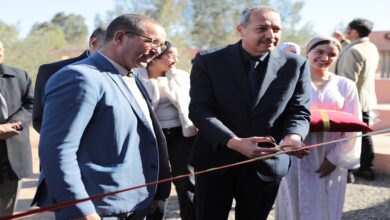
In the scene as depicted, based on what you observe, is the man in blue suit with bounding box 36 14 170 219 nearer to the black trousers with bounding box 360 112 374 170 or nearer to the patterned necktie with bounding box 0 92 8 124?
the patterned necktie with bounding box 0 92 8 124

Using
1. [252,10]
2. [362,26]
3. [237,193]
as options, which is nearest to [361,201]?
[362,26]

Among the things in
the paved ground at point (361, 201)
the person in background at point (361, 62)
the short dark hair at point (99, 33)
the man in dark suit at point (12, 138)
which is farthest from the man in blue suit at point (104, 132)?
the person in background at point (361, 62)

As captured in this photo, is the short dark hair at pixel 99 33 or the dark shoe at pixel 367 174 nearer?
the short dark hair at pixel 99 33

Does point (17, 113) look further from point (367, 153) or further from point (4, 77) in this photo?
point (367, 153)

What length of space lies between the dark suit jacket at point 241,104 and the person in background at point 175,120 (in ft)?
3.84

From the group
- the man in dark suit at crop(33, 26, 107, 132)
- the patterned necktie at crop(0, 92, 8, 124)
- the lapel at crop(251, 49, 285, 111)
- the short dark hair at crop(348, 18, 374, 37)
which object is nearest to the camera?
the lapel at crop(251, 49, 285, 111)

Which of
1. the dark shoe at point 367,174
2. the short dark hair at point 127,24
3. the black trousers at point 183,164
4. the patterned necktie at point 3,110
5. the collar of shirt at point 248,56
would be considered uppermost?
the short dark hair at point 127,24

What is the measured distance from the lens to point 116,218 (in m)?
2.02

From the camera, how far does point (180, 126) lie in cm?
405

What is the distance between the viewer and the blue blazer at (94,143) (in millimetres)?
1792

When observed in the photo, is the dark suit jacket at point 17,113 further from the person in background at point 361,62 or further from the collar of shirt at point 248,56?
the person in background at point 361,62

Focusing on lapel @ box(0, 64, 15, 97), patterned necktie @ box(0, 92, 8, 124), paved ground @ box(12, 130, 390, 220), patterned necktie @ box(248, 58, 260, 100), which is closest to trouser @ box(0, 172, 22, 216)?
patterned necktie @ box(0, 92, 8, 124)

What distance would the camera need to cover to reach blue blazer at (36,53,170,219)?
5.88 feet

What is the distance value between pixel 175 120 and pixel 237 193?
1.37 metres
